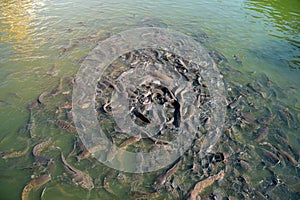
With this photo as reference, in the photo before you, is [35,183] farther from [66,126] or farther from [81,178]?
[66,126]

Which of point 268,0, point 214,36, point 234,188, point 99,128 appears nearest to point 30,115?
point 99,128

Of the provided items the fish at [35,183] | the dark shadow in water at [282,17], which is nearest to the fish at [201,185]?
the fish at [35,183]

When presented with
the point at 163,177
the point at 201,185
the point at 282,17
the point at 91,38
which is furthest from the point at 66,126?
the point at 282,17

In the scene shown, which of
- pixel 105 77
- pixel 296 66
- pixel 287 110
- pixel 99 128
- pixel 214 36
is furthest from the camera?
pixel 214 36

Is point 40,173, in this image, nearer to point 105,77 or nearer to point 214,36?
point 105,77

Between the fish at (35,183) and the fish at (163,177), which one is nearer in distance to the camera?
the fish at (35,183)

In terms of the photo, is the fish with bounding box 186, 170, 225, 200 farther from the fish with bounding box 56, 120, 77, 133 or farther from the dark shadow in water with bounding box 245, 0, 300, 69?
the dark shadow in water with bounding box 245, 0, 300, 69

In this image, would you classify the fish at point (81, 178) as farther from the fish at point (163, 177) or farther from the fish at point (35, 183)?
the fish at point (163, 177)

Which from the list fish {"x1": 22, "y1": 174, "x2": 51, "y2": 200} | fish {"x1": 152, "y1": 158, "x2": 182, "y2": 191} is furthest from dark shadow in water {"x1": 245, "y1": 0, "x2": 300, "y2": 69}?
fish {"x1": 22, "y1": 174, "x2": 51, "y2": 200}
